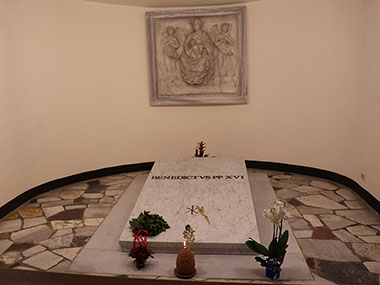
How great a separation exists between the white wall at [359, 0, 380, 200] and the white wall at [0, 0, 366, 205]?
29 centimetres

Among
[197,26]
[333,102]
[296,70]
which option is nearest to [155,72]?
[197,26]

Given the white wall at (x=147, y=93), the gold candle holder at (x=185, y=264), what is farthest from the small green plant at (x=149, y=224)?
the white wall at (x=147, y=93)

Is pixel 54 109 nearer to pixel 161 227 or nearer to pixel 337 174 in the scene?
pixel 161 227

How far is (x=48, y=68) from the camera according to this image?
6004 mm

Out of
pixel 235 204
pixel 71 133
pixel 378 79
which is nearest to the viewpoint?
pixel 235 204

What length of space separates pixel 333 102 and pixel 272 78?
3.65ft

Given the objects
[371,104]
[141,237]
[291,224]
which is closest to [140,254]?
[141,237]

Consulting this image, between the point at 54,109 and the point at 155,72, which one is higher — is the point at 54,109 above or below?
below

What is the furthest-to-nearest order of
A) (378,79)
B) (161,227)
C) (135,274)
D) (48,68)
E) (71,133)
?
(71,133), (48,68), (378,79), (161,227), (135,274)

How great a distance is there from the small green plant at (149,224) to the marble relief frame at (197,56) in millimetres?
3237

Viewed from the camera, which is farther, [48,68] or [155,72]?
[155,72]

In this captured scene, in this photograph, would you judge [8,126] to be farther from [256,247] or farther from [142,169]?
[256,247]

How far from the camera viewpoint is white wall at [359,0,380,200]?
5059mm

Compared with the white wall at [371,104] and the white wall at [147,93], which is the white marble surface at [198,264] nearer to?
the white wall at [371,104]
